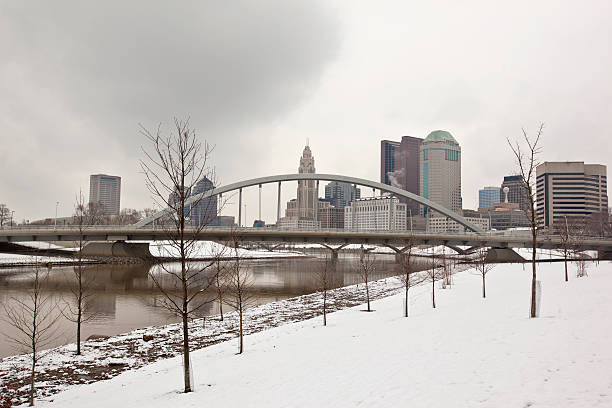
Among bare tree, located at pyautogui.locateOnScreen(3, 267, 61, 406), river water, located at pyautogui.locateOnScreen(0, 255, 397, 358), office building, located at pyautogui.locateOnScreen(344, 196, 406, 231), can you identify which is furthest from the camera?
office building, located at pyautogui.locateOnScreen(344, 196, 406, 231)

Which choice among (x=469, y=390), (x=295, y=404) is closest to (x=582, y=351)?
(x=469, y=390)

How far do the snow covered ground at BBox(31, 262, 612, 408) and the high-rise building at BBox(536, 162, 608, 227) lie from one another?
17425cm

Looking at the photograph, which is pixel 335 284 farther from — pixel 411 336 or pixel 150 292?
pixel 411 336

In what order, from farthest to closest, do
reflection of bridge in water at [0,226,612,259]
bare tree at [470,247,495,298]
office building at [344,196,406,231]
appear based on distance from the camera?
office building at [344,196,406,231] < reflection of bridge in water at [0,226,612,259] < bare tree at [470,247,495,298]

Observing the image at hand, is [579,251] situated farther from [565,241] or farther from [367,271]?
[367,271]

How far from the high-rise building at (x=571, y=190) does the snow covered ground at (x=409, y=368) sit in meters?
174

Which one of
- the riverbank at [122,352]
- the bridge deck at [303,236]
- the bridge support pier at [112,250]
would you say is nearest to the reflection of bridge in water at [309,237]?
the bridge deck at [303,236]

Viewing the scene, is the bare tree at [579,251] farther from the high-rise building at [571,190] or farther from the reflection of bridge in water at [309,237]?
the high-rise building at [571,190]

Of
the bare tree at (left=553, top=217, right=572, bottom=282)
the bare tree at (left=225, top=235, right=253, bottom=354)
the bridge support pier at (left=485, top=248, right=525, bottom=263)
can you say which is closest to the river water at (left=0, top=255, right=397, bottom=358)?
the bare tree at (left=225, top=235, right=253, bottom=354)

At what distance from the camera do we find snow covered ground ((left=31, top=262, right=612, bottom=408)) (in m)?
7.18

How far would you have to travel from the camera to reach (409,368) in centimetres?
910

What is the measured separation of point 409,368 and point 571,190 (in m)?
191

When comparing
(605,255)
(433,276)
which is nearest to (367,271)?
(433,276)

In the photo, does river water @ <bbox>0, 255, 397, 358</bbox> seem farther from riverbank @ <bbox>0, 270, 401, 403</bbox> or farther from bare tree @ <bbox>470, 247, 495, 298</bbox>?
bare tree @ <bbox>470, 247, 495, 298</bbox>
